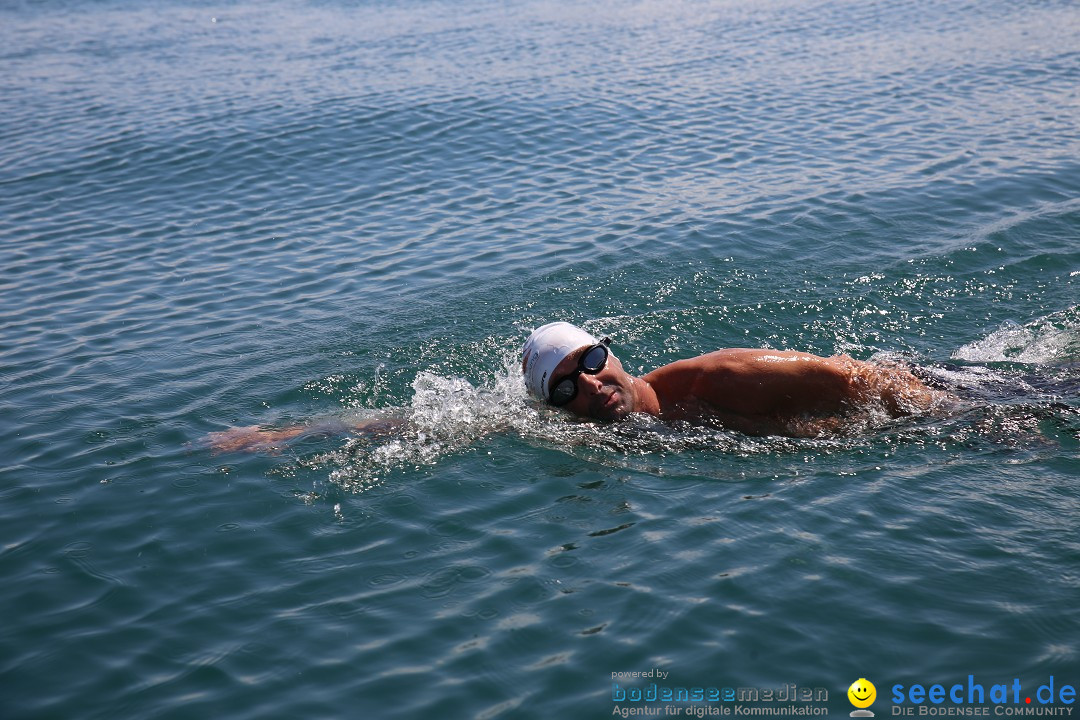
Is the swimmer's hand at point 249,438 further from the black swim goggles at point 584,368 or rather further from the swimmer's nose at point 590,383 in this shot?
the swimmer's nose at point 590,383

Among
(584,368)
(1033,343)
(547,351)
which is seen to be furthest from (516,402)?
(1033,343)

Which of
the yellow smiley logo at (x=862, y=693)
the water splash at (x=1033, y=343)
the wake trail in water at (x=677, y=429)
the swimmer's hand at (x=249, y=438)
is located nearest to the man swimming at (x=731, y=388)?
the wake trail in water at (x=677, y=429)

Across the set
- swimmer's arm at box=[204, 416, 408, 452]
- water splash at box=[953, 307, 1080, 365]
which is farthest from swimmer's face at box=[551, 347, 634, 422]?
water splash at box=[953, 307, 1080, 365]

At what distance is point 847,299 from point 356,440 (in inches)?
217

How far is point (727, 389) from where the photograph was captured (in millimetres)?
6926

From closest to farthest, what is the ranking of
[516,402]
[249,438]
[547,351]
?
[547,351] → [249,438] → [516,402]

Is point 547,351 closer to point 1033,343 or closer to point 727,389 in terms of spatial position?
point 727,389

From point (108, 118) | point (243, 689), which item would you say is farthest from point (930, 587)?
point (108, 118)

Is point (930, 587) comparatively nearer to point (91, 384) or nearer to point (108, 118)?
point (91, 384)

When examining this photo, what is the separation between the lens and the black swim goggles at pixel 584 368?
23.4 ft

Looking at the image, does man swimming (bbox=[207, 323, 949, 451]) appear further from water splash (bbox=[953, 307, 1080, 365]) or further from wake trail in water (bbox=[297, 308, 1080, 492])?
water splash (bbox=[953, 307, 1080, 365])

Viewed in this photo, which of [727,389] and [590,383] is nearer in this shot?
[727,389]

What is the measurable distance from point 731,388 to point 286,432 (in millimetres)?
3667

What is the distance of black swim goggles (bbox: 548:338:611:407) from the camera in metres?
7.14
